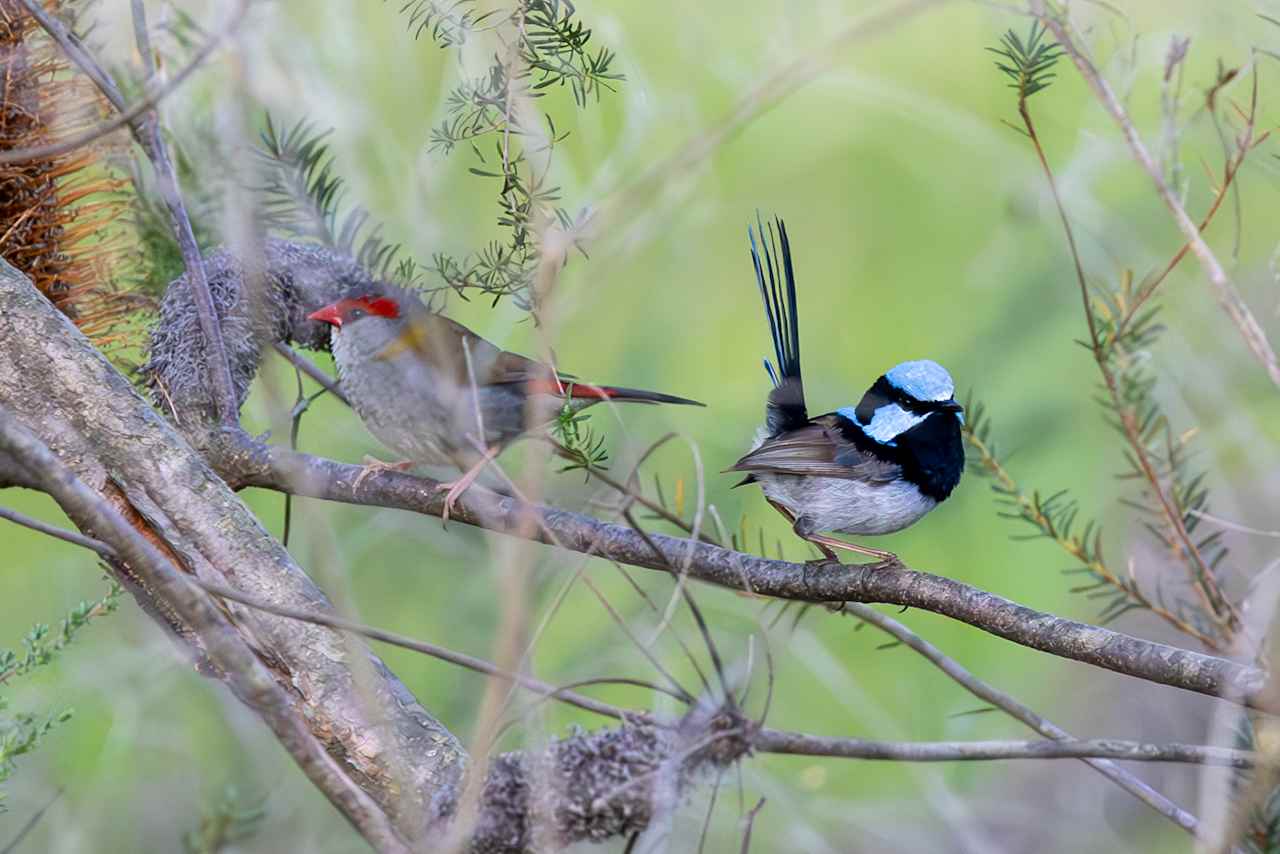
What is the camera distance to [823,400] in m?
4.47

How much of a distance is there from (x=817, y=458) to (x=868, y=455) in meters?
0.11

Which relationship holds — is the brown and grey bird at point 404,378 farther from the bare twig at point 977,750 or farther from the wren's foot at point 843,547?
the bare twig at point 977,750

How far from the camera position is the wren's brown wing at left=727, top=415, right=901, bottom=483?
8.16 feet

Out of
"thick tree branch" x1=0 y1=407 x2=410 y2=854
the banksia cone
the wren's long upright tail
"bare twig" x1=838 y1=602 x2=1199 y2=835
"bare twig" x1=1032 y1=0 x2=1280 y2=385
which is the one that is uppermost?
the wren's long upright tail

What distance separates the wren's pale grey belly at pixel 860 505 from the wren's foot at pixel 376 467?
89 cm

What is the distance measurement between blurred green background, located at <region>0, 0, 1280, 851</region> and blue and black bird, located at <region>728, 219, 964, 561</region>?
82 centimetres

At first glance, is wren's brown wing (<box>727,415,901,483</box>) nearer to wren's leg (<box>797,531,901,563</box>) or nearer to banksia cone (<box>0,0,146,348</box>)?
wren's leg (<box>797,531,901,563</box>)

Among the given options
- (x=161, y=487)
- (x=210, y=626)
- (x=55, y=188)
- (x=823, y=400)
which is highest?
(x=823, y=400)

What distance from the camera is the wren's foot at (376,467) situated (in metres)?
2.29

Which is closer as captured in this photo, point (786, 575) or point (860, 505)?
point (786, 575)

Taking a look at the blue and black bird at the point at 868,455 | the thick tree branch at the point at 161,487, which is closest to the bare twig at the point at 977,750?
the thick tree branch at the point at 161,487

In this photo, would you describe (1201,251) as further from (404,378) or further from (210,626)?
(404,378)

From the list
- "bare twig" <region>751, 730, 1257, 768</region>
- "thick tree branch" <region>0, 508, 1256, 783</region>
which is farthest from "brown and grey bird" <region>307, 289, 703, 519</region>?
"bare twig" <region>751, 730, 1257, 768</region>

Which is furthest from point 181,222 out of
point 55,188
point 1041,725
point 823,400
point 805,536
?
point 823,400
